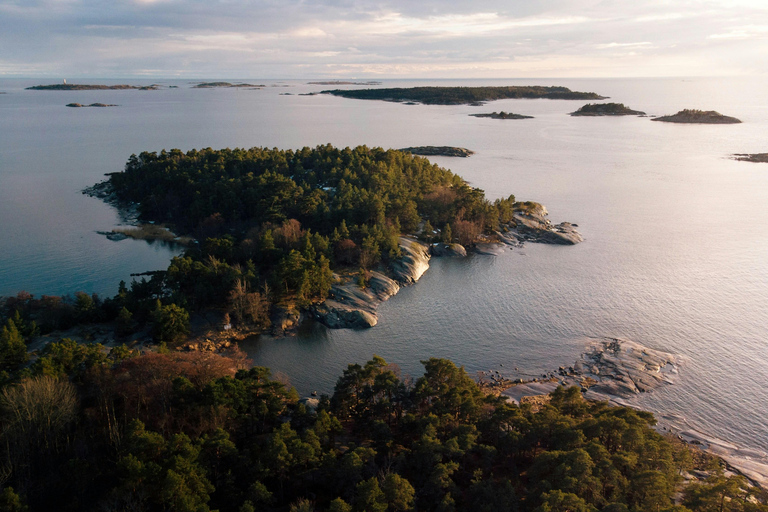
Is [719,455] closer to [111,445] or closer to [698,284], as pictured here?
[698,284]

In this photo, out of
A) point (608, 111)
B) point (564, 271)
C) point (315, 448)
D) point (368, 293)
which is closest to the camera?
point (315, 448)

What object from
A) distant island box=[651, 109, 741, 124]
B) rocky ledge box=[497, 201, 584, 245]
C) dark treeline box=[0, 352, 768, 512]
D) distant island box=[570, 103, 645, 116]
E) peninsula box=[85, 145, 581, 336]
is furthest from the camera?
distant island box=[570, 103, 645, 116]

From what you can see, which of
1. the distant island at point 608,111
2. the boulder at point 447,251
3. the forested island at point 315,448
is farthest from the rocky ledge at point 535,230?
the distant island at point 608,111

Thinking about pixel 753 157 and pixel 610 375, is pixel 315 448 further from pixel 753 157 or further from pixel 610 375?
pixel 753 157

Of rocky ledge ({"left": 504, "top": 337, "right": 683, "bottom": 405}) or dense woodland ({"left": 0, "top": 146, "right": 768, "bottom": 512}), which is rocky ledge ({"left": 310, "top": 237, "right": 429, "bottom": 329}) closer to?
dense woodland ({"left": 0, "top": 146, "right": 768, "bottom": 512})

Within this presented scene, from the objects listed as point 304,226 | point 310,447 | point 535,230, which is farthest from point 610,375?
point 304,226

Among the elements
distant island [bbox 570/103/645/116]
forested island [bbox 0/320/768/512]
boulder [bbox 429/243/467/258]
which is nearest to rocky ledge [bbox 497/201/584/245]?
boulder [bbox 429/243/467/258]
